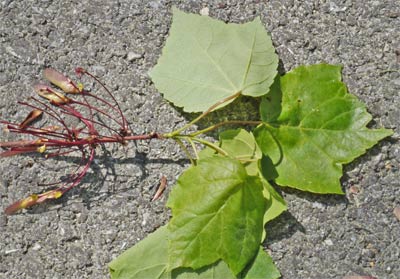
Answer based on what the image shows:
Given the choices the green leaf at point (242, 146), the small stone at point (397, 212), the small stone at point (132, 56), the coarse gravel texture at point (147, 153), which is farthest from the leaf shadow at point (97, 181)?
the small stone at point (397, 212)

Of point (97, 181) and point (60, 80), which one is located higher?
point (60, 80)

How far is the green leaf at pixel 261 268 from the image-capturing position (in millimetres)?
1355

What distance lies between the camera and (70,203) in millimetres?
1422

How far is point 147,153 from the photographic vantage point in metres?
1.43

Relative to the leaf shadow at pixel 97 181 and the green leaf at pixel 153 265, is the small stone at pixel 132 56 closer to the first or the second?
the leaf shadow at pixel 97 181

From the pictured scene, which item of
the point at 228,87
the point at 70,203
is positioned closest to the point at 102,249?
the point at 70,203

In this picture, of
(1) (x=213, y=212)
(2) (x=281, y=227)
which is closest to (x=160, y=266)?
(1) (x=213, y=212)

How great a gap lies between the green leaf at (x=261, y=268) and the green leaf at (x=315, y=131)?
167mm

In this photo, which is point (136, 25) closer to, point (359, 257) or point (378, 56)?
point (378, 56)

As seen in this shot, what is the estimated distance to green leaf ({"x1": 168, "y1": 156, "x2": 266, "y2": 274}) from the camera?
128 cm

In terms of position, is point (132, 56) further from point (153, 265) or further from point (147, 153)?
point (153, 265)

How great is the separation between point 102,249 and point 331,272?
1.72ft

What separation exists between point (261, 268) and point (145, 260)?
0.84 feet

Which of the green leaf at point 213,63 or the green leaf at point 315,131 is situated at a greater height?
the green leaf at point 213,63
